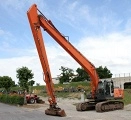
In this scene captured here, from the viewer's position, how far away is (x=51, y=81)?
23328 mm

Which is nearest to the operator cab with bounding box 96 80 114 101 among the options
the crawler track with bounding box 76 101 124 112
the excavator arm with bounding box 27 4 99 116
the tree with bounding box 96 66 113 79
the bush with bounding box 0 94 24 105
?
the excavator arm with bounding box 27 4 99 116

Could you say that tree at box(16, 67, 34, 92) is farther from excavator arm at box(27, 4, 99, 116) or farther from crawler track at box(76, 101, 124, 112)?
excavator arm at box(27, 4, 99, 116)

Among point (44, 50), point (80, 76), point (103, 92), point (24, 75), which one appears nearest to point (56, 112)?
point (44, 50)

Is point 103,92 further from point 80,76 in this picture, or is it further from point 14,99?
point 80,76

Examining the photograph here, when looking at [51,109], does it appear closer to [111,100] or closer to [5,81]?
[111,100]

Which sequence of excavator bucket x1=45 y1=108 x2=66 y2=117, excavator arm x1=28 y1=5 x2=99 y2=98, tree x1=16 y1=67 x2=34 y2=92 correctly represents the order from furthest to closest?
tree x1=16 y1=67 x2=34 y2=92 → excavator arm x1=28 y1=5 x2=99 y2=98 → excavator bucket x1=45 y1=108 x2=66 y2=117

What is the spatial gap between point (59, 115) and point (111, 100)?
18.8ft

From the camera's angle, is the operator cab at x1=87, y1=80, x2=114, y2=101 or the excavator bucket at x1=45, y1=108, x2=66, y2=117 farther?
the operator cab at x1=87, y1=80, x2=114, y2=101

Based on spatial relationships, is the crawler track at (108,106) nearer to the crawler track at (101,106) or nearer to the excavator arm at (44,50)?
the crawler track at (101,106)

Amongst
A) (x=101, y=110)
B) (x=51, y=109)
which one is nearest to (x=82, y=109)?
(x=101, y=110)

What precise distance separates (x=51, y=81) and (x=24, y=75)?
21147 mm

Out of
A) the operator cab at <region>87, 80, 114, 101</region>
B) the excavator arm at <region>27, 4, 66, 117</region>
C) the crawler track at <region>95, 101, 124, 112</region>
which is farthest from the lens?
the operator cab at <region>87, 80, 114, 101</region>

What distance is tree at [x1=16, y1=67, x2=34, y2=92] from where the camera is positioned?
1719 inches

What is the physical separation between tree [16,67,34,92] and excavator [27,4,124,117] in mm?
18053
